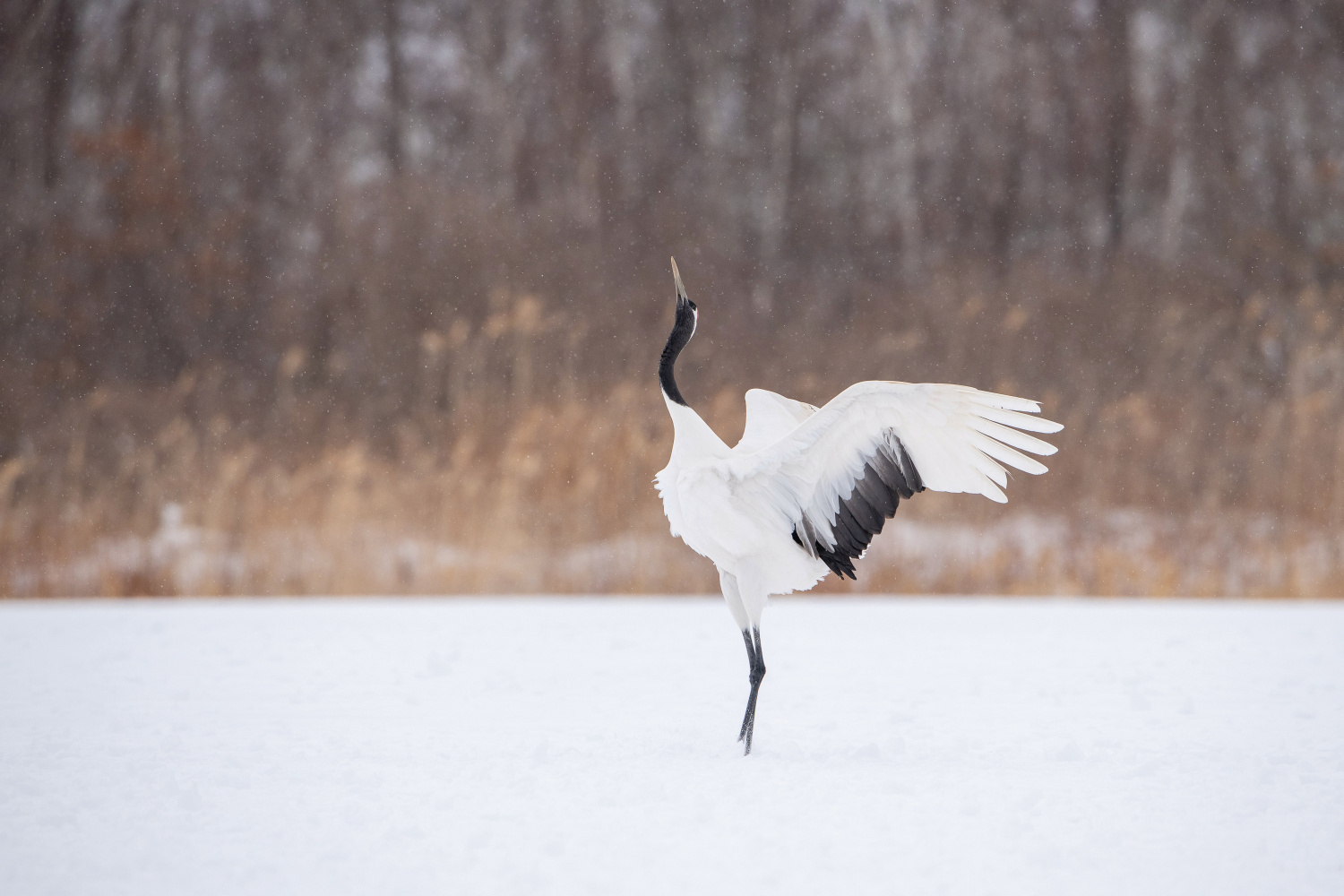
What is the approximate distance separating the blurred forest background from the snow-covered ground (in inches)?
86.1

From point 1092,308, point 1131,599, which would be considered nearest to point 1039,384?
point 1092,308

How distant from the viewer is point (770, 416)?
388cm

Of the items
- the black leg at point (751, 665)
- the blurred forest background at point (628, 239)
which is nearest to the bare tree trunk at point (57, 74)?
the blurred forest background at point (628, 239)

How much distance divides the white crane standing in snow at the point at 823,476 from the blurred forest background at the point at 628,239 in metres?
3.92

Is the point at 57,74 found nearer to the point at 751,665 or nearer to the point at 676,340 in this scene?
the point at 676,340

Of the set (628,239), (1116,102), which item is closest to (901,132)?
(1116,102)

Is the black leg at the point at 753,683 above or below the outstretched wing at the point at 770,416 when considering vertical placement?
below

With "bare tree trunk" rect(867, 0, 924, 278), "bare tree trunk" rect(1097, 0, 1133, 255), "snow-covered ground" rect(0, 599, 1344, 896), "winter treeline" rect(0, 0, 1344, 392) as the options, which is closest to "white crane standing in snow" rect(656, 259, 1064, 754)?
"snow-covered ground" rect(0, 599, 1344, 896)

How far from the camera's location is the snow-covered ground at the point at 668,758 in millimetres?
2490

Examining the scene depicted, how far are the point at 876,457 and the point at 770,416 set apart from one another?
0.64 m

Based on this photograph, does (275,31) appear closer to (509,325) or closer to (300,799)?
(509,325)

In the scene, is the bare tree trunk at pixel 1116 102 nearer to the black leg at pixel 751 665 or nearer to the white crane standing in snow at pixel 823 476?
the white crane standing in snow at pixel 823 476

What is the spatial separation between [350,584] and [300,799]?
4.04m

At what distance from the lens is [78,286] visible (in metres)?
10.5
